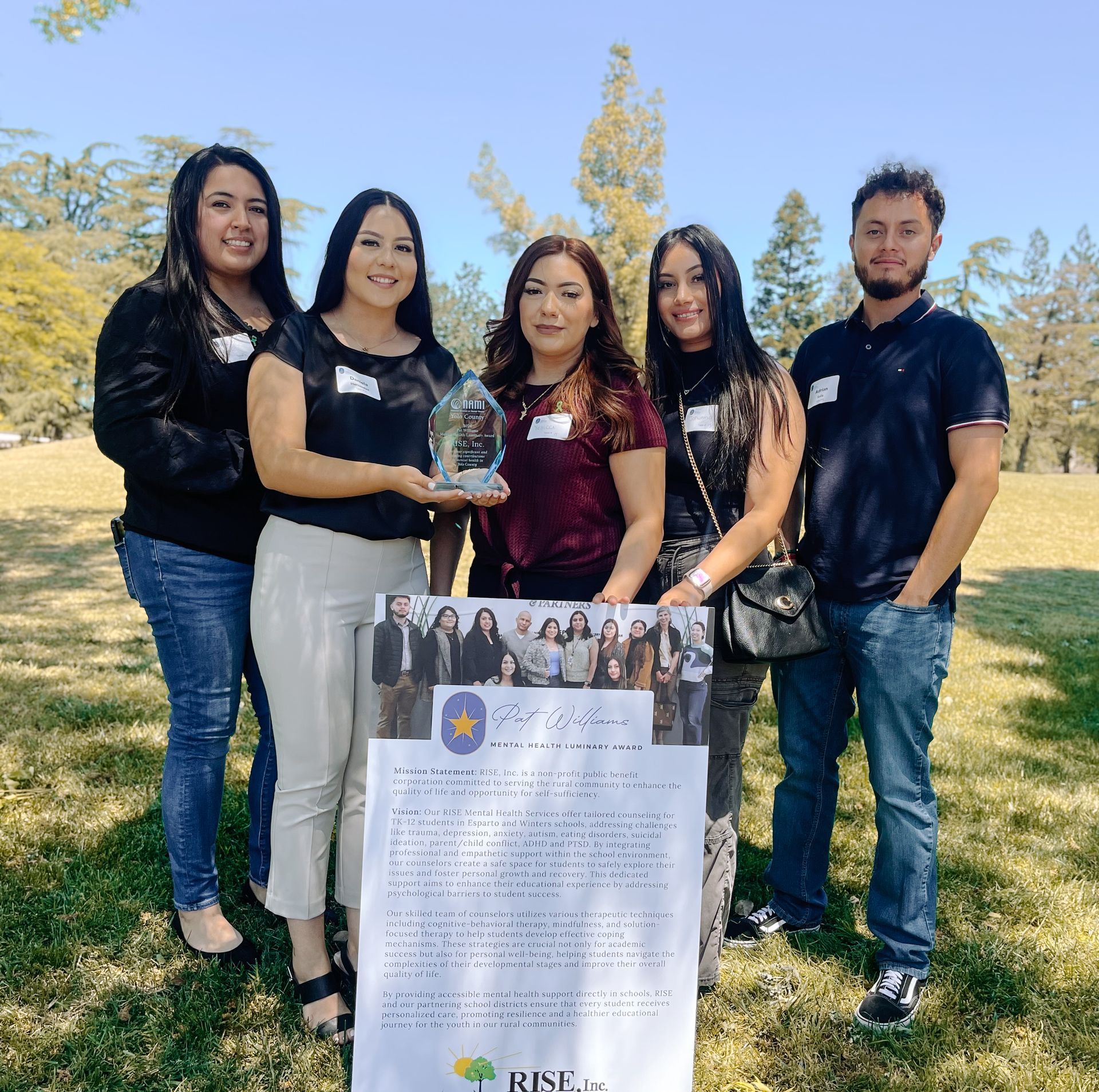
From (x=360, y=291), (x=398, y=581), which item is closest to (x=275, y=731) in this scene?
(x=398, y=581)

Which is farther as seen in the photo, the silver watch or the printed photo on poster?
the silver watch

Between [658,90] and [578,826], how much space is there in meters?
27.8

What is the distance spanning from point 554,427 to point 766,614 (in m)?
0.86

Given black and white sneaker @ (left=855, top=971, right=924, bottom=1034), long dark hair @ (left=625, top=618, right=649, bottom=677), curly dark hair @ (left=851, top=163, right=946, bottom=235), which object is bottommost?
black and white sneaker @ (left=855, top=971, right=924, bottom=1034)

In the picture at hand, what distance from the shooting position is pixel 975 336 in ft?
8.66

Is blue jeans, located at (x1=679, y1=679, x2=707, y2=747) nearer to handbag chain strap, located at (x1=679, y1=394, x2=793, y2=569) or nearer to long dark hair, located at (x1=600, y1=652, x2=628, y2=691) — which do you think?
long dark hair, located at (x1=600, y1=652, x2=628, y2=691)

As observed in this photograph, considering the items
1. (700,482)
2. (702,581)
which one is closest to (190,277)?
(700,482)

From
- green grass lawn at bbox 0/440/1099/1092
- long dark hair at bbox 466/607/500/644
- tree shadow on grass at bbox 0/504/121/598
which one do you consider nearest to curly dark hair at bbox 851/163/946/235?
long dark hair at bbox 466/607/500/644

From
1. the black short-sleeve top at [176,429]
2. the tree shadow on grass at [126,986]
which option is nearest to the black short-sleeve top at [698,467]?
the black short-sleeve top at [176,429]

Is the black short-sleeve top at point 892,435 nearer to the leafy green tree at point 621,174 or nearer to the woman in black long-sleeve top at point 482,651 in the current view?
the woman in black long-sleeve top at point 482,651

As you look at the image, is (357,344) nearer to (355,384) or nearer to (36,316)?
(355,384)

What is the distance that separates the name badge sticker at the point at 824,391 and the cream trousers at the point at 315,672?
1408 millimetres

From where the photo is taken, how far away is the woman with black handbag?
261 centimetres

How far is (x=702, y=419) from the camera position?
2660 mm
